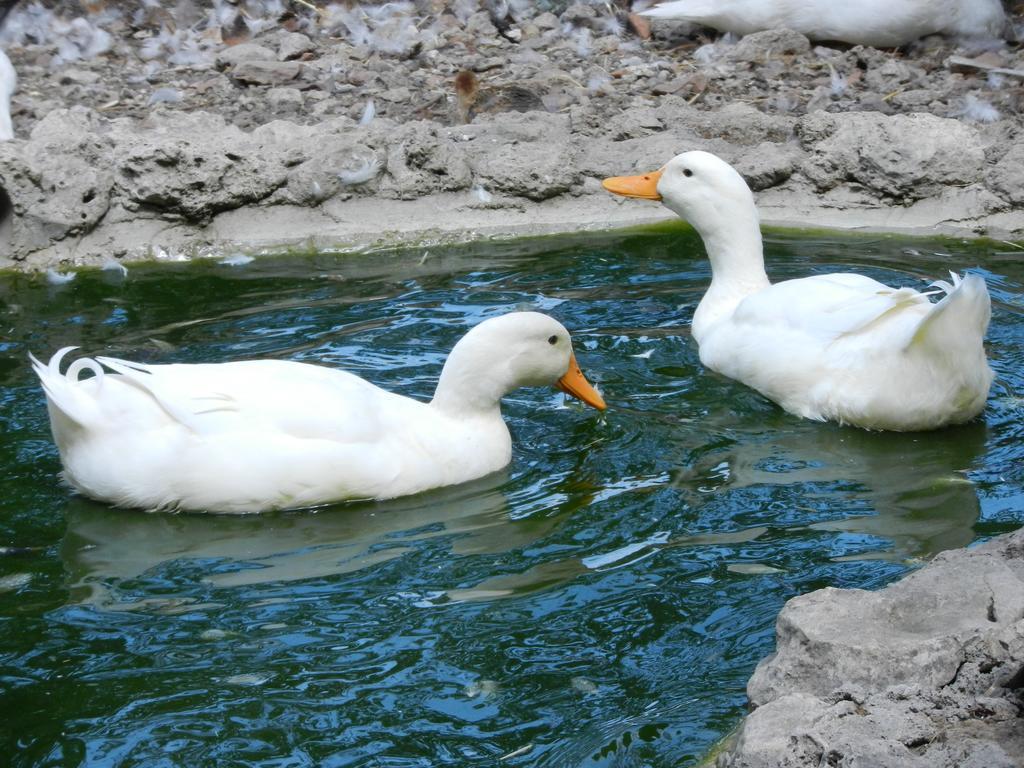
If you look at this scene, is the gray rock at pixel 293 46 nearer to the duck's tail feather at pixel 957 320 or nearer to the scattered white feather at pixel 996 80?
the scattered white feather at pixel 996 80

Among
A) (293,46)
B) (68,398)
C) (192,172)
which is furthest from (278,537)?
(293,46)

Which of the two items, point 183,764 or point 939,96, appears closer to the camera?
point 183,764

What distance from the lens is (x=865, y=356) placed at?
5.09 meters

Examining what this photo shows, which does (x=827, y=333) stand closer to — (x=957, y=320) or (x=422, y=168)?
(x=957, y=320)

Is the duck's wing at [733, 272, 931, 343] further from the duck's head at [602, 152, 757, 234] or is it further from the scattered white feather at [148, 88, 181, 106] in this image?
the scattered white feather at [148, 88, 181, 106]

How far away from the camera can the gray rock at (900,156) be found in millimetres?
7289

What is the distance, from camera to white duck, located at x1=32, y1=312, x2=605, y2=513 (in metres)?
4.39

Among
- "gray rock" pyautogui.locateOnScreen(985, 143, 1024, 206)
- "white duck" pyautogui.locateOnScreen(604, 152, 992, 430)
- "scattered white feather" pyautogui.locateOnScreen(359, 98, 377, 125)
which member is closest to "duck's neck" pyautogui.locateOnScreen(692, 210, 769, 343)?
"white duck" pyautogui.locateOnScreen(604, 152, 992, 430)

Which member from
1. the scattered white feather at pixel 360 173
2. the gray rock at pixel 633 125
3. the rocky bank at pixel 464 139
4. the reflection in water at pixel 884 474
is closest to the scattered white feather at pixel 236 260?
the rocky bank at pixel 464 139

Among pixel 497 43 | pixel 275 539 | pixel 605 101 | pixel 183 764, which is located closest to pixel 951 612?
pixel 183 764

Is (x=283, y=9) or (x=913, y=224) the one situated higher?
(x=283, y=9)

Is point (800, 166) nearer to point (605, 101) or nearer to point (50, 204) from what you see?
point (605, 101)

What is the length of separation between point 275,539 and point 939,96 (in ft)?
18.0

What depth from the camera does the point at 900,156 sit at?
7.33 m
